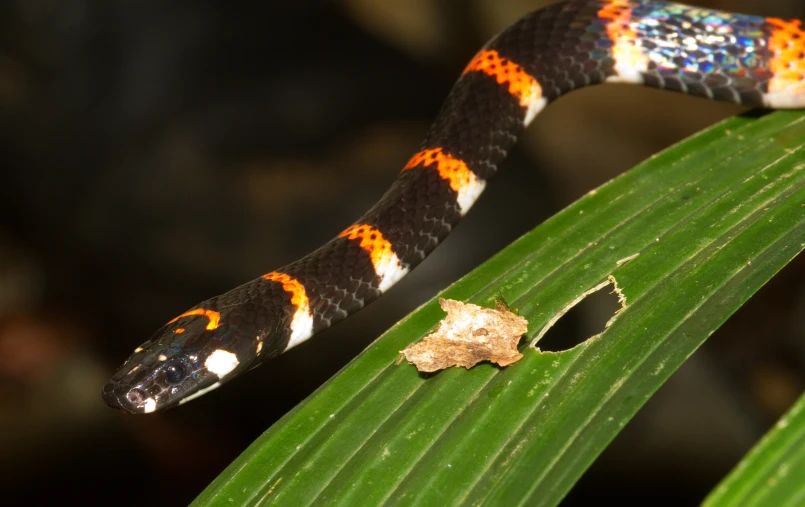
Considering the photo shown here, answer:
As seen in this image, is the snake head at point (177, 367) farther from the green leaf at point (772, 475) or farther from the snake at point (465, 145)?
the green leaf at point (772, 475)

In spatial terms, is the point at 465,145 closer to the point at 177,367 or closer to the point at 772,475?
the point at 177,367

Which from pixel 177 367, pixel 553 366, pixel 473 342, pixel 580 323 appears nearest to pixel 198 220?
pixel 177 367

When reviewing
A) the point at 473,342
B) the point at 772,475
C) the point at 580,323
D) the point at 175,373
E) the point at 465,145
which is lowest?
the point at 580,323

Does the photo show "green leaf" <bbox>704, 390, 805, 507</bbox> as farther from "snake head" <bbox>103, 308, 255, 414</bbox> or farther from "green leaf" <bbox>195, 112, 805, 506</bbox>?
"snake head" <bbox>103, 308, 255, 414</bbox>

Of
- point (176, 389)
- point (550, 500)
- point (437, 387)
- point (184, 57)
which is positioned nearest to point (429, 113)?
point (184, 57)

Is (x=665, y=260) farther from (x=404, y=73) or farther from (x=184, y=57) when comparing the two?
(x=184, y=57)

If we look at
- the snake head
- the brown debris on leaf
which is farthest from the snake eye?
the brown debris on leaf
